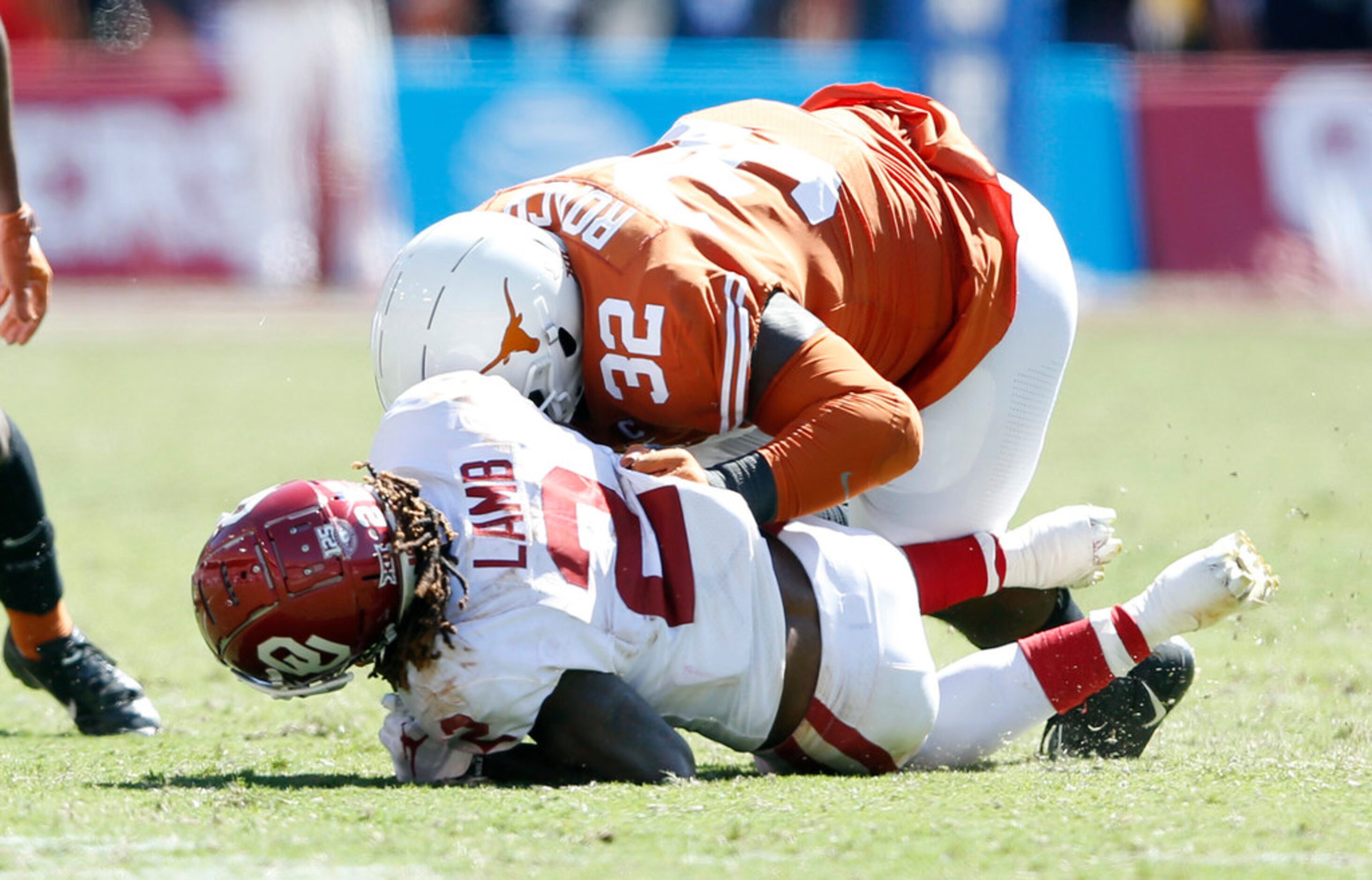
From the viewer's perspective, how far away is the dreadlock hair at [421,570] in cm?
308

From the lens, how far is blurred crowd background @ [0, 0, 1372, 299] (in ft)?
43.6

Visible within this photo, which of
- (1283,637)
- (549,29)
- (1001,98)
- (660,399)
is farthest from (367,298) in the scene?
(660,399)

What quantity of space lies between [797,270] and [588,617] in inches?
31.5

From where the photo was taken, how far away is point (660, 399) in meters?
3.35

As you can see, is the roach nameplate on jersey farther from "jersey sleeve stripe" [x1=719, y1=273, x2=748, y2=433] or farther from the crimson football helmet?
the crimson football helmet

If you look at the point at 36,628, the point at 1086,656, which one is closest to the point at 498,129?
the point at 36,628

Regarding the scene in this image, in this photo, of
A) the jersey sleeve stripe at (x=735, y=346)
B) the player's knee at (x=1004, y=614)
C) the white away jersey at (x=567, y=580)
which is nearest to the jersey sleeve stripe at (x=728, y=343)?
the jersey sleeve stripe at (x=735, y=346)

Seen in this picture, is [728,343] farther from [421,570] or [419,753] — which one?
[419,753]

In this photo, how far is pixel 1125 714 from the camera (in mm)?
3619

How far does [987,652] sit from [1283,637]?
5.25 feet

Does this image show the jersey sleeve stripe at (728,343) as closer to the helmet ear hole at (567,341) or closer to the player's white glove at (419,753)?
the helmet ear hole at (567,341)

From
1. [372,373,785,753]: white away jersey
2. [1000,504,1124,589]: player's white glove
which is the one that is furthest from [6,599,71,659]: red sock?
[1000,504,1124,589]: player's white glove

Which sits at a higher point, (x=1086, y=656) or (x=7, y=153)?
(x=7, y=153)

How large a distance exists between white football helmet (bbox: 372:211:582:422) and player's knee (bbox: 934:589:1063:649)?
1.06 metres
